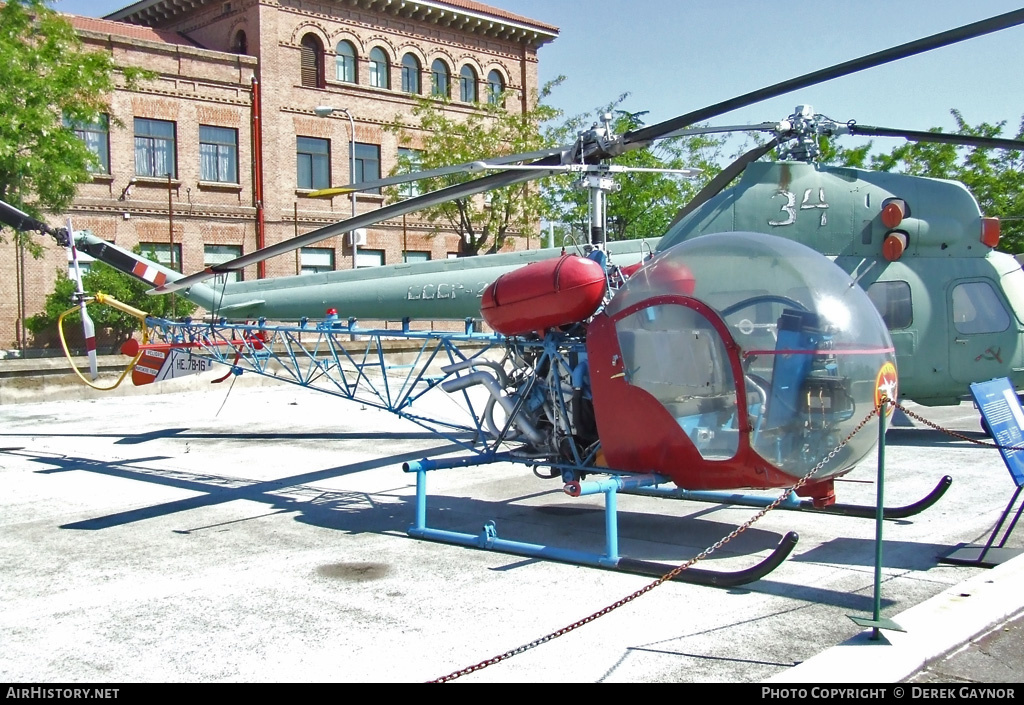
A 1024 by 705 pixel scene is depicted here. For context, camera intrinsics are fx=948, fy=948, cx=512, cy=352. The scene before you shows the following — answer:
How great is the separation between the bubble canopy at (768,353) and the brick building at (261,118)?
26.5m

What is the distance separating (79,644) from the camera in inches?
218

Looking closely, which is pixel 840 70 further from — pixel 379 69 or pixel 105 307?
pixel 379 69

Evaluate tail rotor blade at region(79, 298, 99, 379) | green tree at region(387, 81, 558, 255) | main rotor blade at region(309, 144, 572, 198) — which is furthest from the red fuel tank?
green tree at region(387, 81, 558, 255)

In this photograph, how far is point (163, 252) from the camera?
32.0 metres

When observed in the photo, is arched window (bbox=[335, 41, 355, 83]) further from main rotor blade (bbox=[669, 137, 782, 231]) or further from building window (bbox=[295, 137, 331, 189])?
main rotor blade (bbox=[669, 137, 782, 231])

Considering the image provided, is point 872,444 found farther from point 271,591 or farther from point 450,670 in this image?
point 271,591

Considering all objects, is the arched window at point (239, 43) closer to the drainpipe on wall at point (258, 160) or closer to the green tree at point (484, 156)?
the drainpipe on wall at point (258, 160)

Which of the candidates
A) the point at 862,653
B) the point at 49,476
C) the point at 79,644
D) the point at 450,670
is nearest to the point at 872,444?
the point at 862,653

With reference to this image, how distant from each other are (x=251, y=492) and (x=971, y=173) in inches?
1074

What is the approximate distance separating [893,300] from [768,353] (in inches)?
237

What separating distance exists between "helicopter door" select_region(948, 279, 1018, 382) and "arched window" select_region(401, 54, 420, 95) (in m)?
30.1

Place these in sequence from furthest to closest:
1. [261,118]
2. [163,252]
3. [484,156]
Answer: [261,118]
[484,156]
[163,252]

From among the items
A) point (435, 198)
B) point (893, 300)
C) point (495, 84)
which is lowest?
point (893, 300)

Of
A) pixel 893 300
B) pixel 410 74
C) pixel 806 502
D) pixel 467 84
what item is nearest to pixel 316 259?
pixel 410 74
